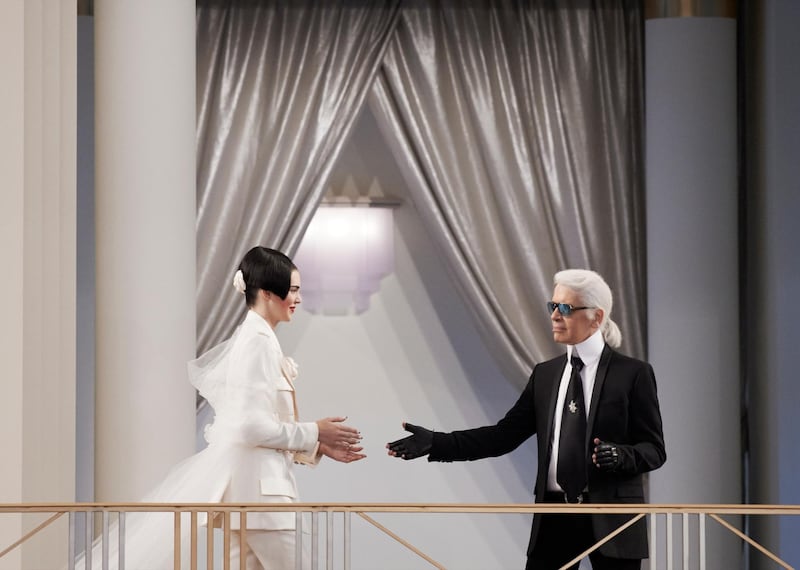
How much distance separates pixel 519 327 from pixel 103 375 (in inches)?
83.4

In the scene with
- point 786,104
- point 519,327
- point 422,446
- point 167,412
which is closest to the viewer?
point 422,446

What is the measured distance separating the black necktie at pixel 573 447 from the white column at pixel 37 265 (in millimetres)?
2131

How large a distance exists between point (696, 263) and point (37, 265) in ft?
10.5

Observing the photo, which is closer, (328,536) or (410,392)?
(328,536)

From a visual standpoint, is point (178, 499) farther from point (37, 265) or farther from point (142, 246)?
point (142, 246)

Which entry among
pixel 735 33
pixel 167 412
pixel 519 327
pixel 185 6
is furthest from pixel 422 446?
pixel 735 33

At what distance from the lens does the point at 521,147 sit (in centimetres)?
635

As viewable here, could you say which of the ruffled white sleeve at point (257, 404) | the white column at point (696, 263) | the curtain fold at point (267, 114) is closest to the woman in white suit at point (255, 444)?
the ruffled white sleeve at point (257, 404)

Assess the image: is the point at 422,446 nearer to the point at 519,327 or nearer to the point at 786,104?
the point at 519,327

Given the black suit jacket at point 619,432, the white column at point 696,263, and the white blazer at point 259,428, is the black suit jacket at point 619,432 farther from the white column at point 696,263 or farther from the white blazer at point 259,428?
the white column at point 696,263

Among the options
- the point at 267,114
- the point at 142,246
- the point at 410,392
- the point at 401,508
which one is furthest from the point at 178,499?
the point at 267,114

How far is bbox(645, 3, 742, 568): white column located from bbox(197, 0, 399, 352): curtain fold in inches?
60.5

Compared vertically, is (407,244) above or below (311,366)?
above

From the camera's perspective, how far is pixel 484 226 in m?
6.29
